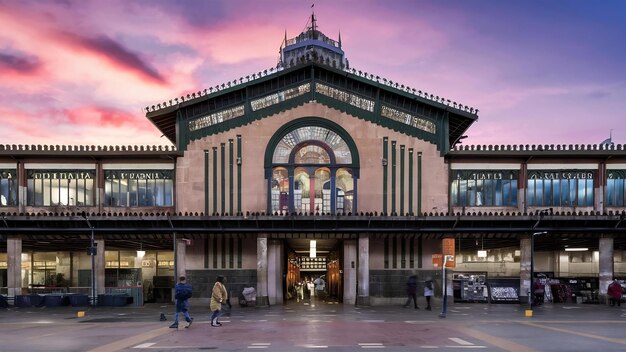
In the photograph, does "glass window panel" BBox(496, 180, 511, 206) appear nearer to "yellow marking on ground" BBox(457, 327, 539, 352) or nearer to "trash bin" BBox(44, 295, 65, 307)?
"yellow marking on ground" BBox(457, 327, 539, 352)

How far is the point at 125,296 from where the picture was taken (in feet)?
128

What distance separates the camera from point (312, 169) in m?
40.8

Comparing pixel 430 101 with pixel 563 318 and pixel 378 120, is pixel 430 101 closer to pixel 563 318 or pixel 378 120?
pixel 378 120

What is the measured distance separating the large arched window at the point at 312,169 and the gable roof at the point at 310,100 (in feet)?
6.60

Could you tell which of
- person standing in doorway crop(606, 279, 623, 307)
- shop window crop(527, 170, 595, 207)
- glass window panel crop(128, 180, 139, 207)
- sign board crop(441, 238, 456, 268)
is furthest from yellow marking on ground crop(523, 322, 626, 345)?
glass window panel crop(128, 180, 139, 207)

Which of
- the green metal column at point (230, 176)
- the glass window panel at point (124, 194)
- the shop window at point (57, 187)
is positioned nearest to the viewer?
the green metal column at point (230, 176)

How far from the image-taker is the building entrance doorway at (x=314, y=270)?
4678cm

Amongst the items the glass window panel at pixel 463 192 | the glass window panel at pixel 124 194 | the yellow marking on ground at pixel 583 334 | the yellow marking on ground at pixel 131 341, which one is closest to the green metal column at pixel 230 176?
the glass window panel at pixel 124 194

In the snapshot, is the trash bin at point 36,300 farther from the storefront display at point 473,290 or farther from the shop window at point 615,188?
the shop window at point 615,188

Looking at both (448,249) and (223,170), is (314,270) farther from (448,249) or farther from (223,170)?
(448,249)

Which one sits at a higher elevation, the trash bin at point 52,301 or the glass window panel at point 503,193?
the glass window panel at point 503,193

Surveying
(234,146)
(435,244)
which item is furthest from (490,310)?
(234,146)

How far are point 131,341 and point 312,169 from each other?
74.5 ft

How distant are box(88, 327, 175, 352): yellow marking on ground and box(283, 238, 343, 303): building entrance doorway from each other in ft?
57.4
